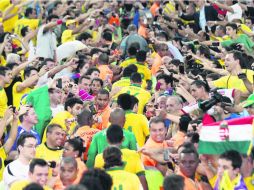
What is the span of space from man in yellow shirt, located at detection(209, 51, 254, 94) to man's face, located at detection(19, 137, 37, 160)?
3.92m

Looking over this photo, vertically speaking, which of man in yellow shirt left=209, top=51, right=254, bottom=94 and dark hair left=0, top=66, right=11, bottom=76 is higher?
dark hair left=0, top=66, right=11, bottom=76

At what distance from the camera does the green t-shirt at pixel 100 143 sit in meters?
12.6

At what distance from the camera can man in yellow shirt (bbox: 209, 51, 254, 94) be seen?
15.2 metres

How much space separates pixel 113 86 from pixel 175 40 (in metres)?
5.33

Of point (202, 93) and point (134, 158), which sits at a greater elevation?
point (202, 93)

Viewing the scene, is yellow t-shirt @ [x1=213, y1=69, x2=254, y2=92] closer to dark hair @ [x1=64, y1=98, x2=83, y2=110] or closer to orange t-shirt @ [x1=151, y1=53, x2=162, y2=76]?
dark hair @ [x1=64, y1=98, x2=83, y2=110]

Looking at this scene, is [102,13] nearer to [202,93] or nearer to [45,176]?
[202,93]

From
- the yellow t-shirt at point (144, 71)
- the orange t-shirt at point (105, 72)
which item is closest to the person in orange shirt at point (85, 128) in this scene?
the orange t-shirt at point (105, 72)

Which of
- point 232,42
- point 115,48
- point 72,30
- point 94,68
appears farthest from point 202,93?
point 72,30

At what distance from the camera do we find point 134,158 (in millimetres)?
11805

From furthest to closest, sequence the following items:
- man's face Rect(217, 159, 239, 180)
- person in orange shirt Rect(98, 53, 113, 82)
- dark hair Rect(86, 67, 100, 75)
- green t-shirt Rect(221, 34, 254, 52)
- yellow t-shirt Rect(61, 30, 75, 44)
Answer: yellow t-shirt Rect(61, 30, 75, 44) → green t-shirt Rect(221, 34, 254, 52) → person in orange shirt Rect(98, 53, 113, 82) → dark hair Rect(86, 67, 100, 75) → man's face Rect(217, 159, 239, 180)

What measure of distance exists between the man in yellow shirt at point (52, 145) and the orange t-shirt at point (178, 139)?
1.35 metres

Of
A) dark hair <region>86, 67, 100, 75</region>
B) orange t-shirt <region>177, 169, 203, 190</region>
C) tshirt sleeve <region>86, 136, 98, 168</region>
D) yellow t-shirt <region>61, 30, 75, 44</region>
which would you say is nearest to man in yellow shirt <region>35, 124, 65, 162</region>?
tshirt sleeve <region>86, 136, 98, 168</region>

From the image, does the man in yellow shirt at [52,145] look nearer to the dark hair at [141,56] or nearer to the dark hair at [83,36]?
the dark hair at [141,56]
